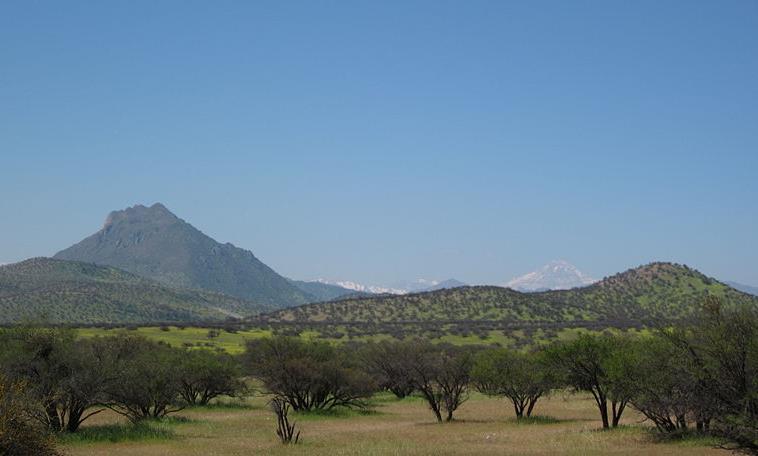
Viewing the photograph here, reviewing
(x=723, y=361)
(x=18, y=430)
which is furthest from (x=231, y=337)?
(x=18, y=430)

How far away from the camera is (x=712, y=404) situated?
95.6 ft

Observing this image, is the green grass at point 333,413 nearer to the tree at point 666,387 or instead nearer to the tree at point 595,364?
the tree at point 595,364

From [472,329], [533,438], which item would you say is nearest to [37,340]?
[533,438]

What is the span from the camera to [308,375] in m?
55.2

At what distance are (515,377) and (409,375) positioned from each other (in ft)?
51.5

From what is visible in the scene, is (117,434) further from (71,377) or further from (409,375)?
(409,375)

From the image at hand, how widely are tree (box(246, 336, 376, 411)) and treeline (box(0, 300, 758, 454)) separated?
11cm

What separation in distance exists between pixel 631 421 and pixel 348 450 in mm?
22020

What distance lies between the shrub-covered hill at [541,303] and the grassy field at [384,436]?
99642 mm

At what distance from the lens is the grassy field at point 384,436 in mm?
32219

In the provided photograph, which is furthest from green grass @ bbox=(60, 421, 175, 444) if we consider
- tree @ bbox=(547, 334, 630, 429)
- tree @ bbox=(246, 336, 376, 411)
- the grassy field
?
tree @ bbox=(547, 334, 630, 429)

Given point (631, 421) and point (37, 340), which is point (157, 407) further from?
point (631, 421)

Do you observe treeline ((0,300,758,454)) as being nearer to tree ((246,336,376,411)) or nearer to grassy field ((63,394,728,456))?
tree ((246,336,376,411))

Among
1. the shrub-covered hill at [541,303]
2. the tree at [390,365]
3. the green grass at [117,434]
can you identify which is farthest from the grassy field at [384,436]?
the shrub-covered hill at [541,303]
